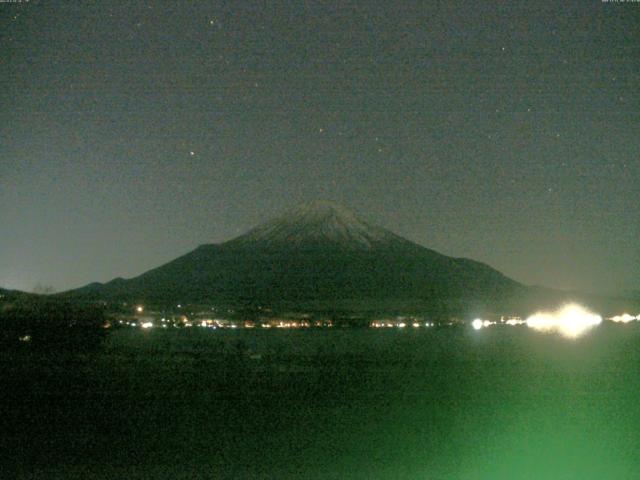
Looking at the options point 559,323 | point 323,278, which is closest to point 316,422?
point 559,323

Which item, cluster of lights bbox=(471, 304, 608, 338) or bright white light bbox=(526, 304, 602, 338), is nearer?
bright white light bbox=(526, 304, 602, 338)

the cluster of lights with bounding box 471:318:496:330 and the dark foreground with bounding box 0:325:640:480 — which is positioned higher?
the cluster of lights with bounding box 471:318:496:330

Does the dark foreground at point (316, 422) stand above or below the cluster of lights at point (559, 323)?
below

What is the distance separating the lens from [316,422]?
46.0 ft

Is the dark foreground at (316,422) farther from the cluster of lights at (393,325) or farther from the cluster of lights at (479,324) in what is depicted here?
the cluster of lights at (393,325)

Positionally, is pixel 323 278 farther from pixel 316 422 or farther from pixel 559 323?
pixel 316 422

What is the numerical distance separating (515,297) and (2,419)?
443 ft

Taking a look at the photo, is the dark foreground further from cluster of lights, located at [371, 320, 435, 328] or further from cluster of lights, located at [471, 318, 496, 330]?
cluster of lights, located at [371, 320, 435, 328]

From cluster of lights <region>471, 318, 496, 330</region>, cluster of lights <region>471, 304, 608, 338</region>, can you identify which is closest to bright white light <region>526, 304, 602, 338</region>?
cluster of lights <region>471, 304, 608, 338</region>

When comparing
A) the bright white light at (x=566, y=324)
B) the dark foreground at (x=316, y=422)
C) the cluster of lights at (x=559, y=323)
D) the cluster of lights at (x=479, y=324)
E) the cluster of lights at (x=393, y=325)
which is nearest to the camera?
the dark foreground at (x=316, y=422)

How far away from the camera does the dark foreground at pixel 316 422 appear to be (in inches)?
430

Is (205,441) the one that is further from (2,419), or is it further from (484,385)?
(484,385)

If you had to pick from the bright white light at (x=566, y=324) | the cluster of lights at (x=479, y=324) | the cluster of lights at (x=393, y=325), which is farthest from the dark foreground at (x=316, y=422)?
the cluster of lights at (x=393, y=325)

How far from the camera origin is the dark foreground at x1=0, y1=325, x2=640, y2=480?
10.9 meters
